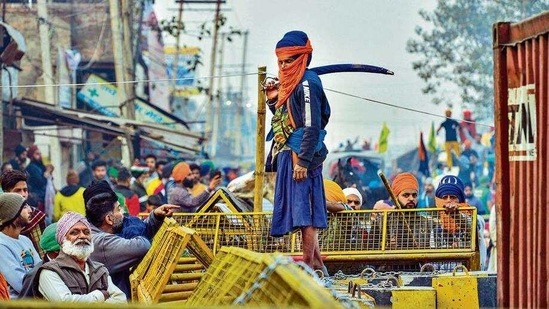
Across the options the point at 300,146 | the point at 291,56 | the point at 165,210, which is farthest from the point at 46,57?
the point at 300,146

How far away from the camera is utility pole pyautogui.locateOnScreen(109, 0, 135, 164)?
3475 centimetres

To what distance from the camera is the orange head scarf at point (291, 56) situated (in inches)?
396

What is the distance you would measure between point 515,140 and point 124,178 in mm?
13200

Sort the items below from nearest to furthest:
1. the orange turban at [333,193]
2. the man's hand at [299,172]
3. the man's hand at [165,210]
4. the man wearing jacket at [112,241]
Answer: the man's hand at [299,172] < the man wearing jacket at [112,241] < the man's hand at [165,210] < the orange turban at [333,193]

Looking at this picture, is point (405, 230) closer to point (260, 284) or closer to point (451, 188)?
point (451, 188)

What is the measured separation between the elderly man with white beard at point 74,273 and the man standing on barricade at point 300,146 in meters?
1.53

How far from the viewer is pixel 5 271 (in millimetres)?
9711

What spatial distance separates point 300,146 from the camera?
32.7ft

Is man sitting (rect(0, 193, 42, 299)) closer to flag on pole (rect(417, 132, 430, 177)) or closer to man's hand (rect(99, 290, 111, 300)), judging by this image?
man's hand (rect(99, 290, 111, 300))

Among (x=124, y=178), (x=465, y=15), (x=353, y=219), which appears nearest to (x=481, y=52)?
(x=465, y=15)

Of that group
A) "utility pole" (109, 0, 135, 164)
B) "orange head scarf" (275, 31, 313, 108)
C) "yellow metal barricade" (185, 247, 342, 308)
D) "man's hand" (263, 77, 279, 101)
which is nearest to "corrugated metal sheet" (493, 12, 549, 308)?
"yellow metal barricade" (185, 247, 342, 308)

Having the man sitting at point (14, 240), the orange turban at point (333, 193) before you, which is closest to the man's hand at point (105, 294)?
the man sitting at point (14, 240)

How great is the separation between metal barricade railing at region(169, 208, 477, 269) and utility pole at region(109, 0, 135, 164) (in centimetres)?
2240

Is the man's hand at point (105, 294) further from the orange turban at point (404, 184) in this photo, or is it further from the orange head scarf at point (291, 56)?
the orange turban at point (404, 184)
